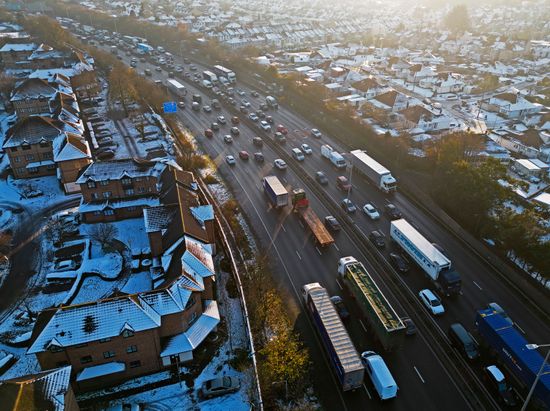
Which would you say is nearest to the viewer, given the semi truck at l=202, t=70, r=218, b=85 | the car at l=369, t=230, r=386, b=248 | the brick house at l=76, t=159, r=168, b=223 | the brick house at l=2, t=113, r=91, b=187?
the car at l=369, t=230, r=386, b=248

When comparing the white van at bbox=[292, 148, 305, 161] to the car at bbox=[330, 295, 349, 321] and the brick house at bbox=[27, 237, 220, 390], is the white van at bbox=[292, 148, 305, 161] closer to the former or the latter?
the car at bbox=[330, 295, 349, 321]

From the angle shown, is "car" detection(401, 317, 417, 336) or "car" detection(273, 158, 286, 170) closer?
"car" detection(401, 317, 417, 336)

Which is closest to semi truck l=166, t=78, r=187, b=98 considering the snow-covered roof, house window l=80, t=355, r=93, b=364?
the snow-covered roof

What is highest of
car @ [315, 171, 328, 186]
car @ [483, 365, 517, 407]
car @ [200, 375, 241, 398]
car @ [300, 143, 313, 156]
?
car @ [483, 365, 517, 407]

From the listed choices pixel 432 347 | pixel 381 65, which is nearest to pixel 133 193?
pixel 432 347

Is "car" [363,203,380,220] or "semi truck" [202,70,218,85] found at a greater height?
"car" [363,203,380,220]

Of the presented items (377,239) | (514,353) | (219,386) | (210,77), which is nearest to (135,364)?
(219,386)

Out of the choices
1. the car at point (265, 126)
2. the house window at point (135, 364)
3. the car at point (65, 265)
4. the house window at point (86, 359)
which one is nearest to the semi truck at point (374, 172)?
the car at point (265, 126)

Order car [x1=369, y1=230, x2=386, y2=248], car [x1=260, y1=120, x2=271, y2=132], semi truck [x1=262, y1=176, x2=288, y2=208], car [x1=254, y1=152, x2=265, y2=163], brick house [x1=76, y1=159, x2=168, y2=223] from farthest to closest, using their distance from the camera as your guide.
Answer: car [x1=260, y1=120, x2=271, y2=132], car [x1=254, y1=152, x2=265, y2=163], semi truck [x1=262, y1=176, x2=288, y2=208], brick house [x1=76, y1=159, x2=168, y2=223], car [x1=369, y1=230, x2=386, y2=248]
